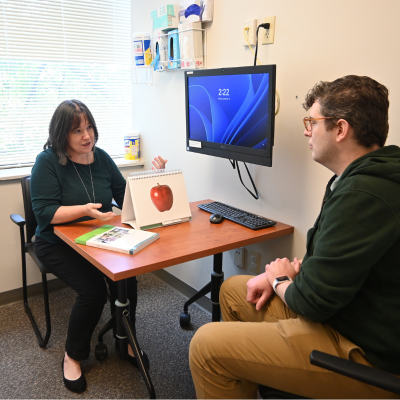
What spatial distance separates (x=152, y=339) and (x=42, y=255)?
29.8 inches

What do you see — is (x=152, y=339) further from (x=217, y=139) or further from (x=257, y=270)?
(x=217, y=139)

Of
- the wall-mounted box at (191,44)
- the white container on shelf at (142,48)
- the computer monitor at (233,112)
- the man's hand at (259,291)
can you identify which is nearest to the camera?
the man's hand at (259,291)

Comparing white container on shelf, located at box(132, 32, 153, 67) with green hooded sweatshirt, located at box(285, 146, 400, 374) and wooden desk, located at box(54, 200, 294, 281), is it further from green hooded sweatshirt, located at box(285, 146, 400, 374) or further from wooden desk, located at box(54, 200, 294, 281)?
green hooded sweatshirt, located at box(285, 146, 400, 374)

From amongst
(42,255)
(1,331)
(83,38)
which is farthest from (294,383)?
(83,38)

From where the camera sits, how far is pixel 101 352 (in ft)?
6.36

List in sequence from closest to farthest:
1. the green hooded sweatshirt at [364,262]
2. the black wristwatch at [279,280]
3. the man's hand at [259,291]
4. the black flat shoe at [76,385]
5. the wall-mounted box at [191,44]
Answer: the green hooded sweatshirt at [364,262] < the black wristwatch at [279,280] < the man's hand at [259,291] < the black flat shoe at [76,385] < the wall-mounted box at [191,44]

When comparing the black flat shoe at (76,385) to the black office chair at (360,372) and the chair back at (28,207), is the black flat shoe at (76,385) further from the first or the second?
the black office chair at (360,372)

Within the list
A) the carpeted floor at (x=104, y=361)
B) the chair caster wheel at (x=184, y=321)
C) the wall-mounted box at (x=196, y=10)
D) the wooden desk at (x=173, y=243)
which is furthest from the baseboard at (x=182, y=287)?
the wall-mounted box at (x=196, y=10)

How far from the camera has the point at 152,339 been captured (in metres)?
2.13

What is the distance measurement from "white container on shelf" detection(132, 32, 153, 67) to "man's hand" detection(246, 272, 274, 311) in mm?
1742

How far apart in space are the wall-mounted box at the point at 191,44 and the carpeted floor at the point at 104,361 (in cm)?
149

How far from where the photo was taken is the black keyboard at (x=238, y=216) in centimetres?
177

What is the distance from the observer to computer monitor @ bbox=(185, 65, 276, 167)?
161 cm

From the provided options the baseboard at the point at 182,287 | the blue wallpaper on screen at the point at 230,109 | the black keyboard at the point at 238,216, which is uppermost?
the blue wallpaper on screen at the point at 230,109
